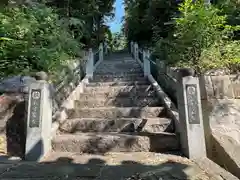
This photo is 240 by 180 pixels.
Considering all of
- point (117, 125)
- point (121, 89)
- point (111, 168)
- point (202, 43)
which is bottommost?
point (111, 168)

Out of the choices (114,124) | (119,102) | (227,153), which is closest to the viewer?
(227,153)

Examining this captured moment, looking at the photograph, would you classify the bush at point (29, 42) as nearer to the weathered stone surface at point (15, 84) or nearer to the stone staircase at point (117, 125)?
the weathered stone surface at point (15, 84)

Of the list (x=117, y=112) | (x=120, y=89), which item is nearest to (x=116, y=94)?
(x=120, y=89)

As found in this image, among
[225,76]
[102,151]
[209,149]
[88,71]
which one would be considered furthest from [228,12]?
[102,151]

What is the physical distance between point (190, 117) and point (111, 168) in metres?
1.29

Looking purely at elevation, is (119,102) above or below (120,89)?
below

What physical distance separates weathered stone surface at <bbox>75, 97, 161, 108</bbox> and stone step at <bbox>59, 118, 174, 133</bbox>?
30.2 inches

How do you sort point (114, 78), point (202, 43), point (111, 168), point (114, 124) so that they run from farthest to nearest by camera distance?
point (114, 78), point (202, 43), point (114, 124), point (111, 168)

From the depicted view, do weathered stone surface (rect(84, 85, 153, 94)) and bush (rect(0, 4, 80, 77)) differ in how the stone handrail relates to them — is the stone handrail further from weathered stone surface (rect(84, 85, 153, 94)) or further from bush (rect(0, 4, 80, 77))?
weathered stone surface (rect(84, 85, 153, 94))

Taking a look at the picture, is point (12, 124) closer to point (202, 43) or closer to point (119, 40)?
point (202, 43)

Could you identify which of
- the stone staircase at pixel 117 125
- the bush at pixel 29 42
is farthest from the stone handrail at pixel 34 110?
the bush at pixel 29 42

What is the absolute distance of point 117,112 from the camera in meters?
4.54

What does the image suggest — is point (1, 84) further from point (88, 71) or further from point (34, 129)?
point (88, 71)

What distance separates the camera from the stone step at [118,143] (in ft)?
12.1
